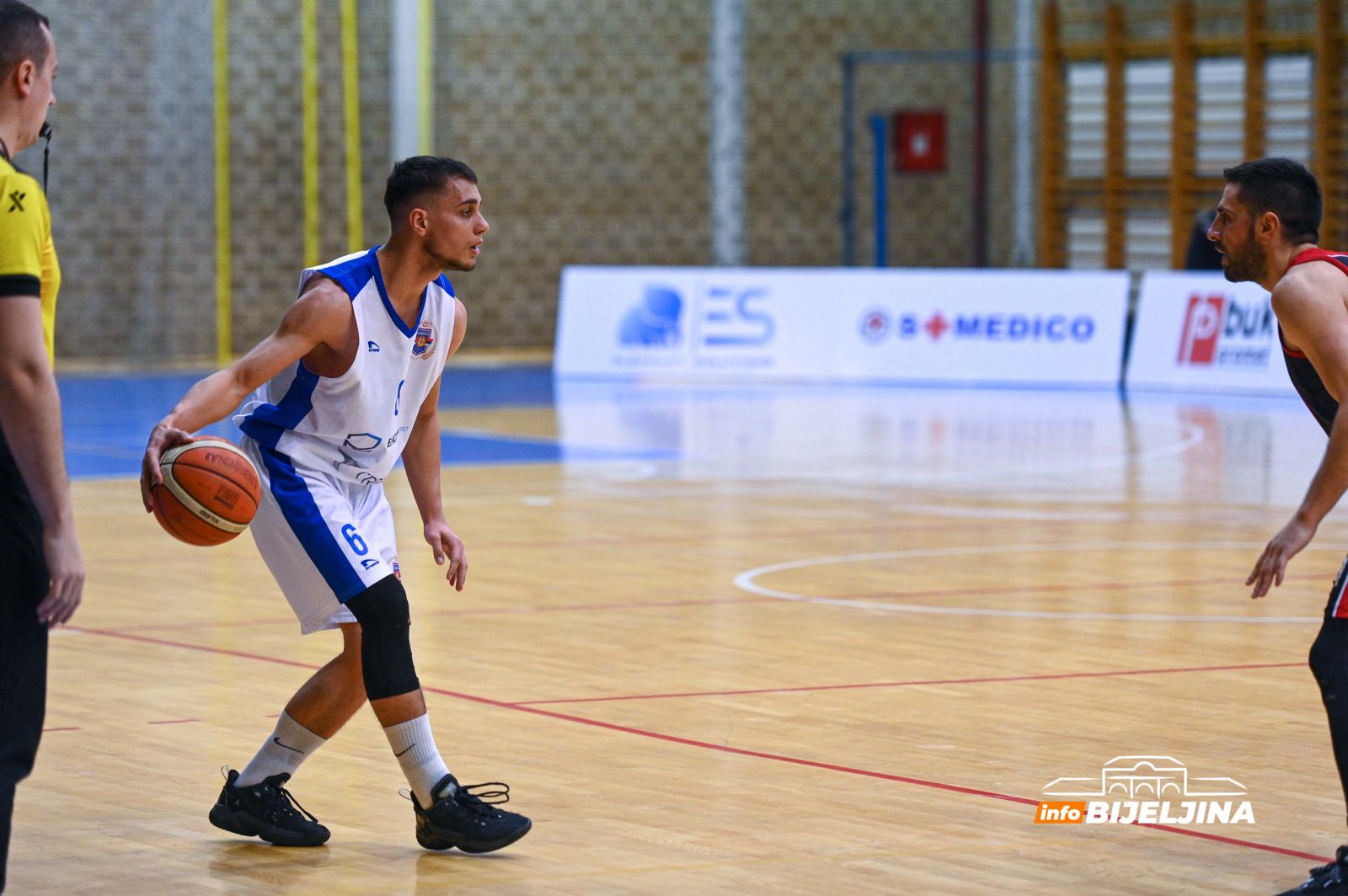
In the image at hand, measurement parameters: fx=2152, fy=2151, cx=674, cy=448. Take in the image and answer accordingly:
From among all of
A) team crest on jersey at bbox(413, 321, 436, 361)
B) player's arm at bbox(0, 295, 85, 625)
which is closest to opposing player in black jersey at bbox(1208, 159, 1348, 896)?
team crest on jersey at bbox(413, 321, 436, 361)

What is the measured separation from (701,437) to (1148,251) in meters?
11.5

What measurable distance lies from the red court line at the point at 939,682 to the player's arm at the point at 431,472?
57.8 inches

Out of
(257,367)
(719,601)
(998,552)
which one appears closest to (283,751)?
(257,367)

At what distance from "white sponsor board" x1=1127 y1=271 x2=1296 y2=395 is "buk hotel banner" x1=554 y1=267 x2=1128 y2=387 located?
Answer: 0.28m

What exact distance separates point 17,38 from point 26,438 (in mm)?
746

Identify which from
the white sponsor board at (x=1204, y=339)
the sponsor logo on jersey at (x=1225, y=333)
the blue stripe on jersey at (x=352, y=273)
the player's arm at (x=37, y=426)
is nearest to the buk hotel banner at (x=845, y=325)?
the white sponsor board at (x=1204, y=339)

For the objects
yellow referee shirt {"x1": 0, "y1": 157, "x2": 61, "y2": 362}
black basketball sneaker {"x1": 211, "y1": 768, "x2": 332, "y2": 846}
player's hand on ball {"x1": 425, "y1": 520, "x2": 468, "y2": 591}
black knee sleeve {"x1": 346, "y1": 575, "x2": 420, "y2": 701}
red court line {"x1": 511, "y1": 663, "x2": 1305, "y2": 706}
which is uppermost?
yellow referee shirt {"x1": 0, "y1": 157, "x2": 61, "y2": 362}

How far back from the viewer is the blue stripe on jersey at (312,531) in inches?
200

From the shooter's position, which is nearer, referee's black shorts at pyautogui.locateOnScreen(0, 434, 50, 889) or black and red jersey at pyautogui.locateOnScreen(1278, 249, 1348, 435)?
referee's black shorts at pyautogui.locateOnScreen(0, 434, 50, 889)

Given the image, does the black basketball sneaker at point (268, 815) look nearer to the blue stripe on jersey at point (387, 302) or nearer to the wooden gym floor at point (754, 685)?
the wooden gym floor at point (754, 685)

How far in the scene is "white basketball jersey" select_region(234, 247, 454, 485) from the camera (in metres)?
5.20

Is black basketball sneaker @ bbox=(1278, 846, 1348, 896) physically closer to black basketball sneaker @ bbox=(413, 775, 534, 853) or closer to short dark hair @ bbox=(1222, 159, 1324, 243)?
short dark hair @ bbox=(1222, 159, 1324, 243)

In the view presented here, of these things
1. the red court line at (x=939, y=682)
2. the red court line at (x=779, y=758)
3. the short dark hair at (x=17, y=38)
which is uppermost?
the short dark hair at (x=17, y=38)

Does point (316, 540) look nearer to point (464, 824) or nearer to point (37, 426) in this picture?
point (464, 824)
